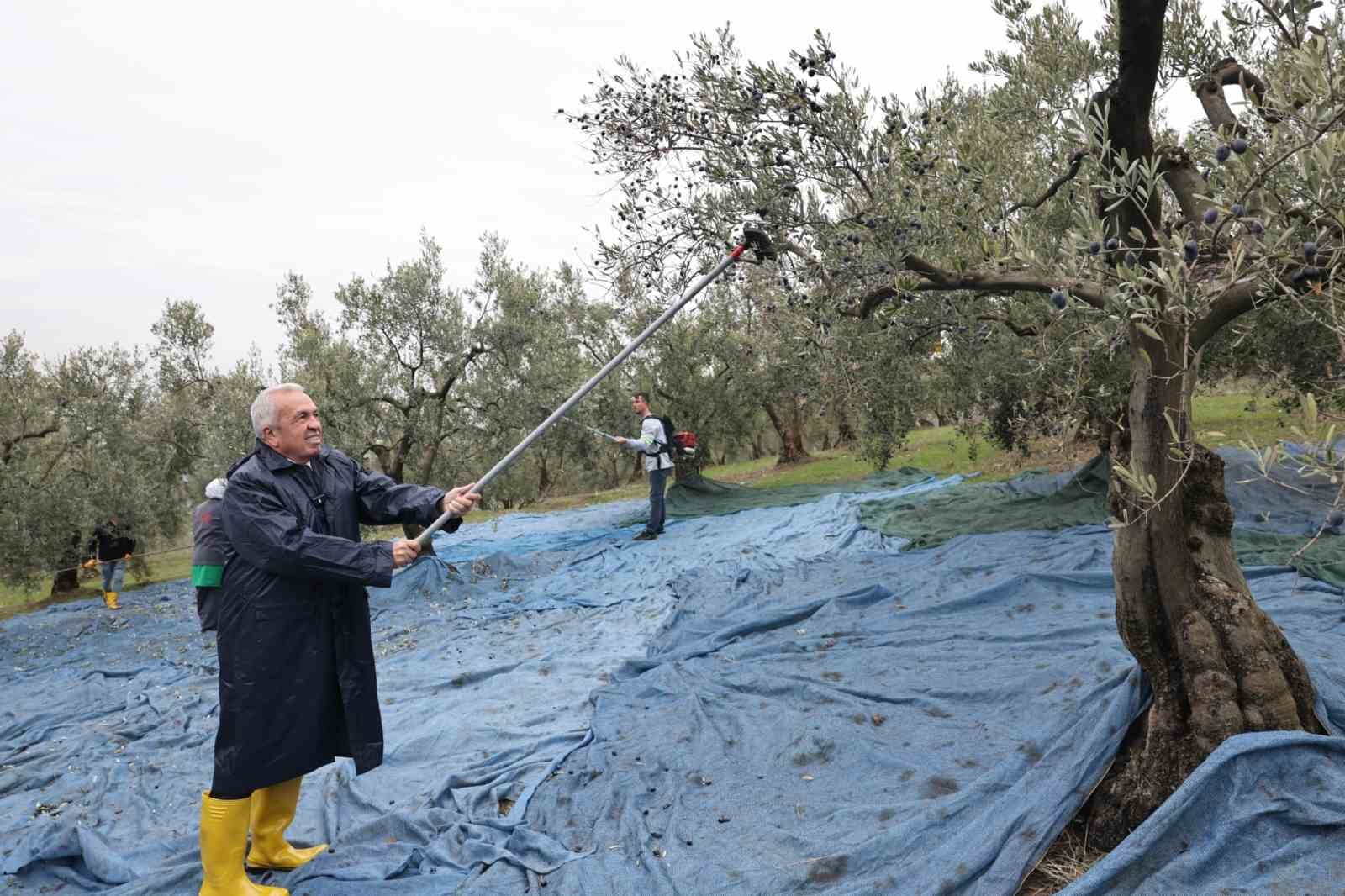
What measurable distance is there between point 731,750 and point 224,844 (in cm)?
291

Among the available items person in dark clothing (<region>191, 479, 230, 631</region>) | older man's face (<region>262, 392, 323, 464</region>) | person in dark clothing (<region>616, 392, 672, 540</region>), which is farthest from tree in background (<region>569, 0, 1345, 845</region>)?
person in dark clothing (<region>616, 392, 672, 540</region>)

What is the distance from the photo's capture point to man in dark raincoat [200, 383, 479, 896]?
3.76 metres

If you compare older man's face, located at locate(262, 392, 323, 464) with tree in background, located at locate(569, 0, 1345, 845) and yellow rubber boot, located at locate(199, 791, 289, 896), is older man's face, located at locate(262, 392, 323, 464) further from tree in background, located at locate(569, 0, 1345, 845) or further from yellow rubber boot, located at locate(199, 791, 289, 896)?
tree in background, located at locate(569, 0, 1345, 845)

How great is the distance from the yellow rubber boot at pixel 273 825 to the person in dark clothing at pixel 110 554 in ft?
35.0

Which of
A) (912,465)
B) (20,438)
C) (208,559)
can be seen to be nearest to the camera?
(208,559)

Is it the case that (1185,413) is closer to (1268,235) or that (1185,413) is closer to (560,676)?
(1268,235)

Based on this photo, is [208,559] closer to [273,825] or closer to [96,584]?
[273,825]

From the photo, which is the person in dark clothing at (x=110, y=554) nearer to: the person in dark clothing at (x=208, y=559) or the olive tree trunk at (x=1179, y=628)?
the person in dark clothing at (x=208, y=559)

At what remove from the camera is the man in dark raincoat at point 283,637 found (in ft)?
12.3

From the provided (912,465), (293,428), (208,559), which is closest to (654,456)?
(912,465)

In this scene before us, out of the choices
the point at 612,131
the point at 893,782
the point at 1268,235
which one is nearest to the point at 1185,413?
the point at 1268,235

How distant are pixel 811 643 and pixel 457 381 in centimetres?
954

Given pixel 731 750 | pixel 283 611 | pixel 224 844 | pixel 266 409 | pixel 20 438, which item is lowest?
pixel 731 750

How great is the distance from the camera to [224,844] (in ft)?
12.5
